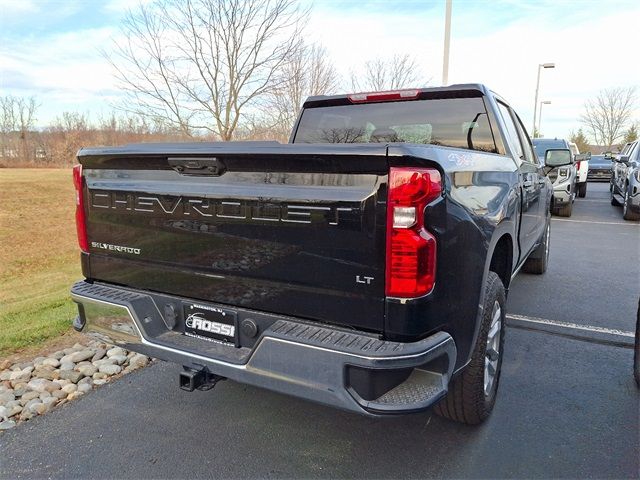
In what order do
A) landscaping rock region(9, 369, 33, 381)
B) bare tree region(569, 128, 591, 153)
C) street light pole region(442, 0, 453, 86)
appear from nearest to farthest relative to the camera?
landscaping rock region(9, 369, 33, 381) → street light pole region(442, 0, 453, 86) → bare tree region(569, 128, 591, 153)

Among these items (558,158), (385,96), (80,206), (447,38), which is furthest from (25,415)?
(447,38)

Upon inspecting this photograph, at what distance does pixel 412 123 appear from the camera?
378cm

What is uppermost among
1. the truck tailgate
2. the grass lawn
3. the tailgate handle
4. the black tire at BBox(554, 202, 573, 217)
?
the tailgate handle

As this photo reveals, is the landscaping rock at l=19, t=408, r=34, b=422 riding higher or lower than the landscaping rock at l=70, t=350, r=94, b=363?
lower

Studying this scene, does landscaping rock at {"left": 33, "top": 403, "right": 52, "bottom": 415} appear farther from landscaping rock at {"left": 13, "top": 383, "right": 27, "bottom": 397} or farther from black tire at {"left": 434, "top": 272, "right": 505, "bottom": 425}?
black tire at {"left": 434, "top": 272, "right": 505, "bottom": 425}

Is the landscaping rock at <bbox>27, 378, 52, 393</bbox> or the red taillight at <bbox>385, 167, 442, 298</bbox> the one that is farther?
the landscaping rock at <bbox>27, 378, 52, 393</bbox>

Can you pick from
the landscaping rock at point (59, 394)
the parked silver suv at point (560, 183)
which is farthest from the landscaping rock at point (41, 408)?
the parked silver suv at point (560, 183)

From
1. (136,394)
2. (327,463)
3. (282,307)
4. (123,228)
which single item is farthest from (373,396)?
(136,394)

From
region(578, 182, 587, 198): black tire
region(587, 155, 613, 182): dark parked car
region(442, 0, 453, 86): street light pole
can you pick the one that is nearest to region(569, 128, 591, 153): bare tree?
region(587, 155, 613, 182): dark parked car

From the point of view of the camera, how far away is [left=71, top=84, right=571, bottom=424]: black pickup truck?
6.35 feet

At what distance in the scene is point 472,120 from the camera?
3.65 meters

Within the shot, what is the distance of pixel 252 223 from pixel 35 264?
7.87 metres

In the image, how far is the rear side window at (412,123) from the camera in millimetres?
3633

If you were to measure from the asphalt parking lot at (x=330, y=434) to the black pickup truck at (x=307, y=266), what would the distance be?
26 centimetres
